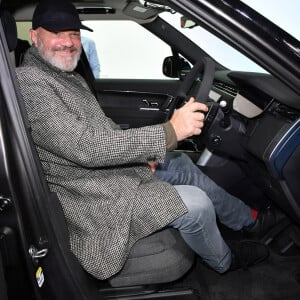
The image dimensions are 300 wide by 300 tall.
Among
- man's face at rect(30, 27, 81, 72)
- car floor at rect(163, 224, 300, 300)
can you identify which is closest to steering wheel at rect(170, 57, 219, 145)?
man's face at rect(30, 27, 81, 72)

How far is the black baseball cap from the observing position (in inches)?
63.0

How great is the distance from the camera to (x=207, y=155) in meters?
2.37

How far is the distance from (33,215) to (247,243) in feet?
3.81

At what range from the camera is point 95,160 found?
53.6 inches

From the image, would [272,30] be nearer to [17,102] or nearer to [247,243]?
[17,102]

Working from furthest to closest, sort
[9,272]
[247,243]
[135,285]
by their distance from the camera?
[247,243]
[135,285]
[9,272]

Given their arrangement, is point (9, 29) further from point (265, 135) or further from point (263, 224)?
point (263, 224)

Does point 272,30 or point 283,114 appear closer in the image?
point 272,30

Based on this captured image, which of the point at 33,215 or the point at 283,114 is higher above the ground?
the point at 283,114

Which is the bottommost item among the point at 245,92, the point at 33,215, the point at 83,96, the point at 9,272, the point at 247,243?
the point at 247,243

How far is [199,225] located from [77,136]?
555 millimetres

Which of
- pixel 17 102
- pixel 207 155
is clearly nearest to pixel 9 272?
pixel 17 102

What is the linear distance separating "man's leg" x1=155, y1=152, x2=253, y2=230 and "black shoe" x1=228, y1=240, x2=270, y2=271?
0.12m

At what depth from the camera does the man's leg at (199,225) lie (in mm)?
1557
